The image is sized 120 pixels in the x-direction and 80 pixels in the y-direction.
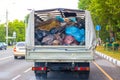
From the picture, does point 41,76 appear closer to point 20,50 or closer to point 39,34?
point 39,34

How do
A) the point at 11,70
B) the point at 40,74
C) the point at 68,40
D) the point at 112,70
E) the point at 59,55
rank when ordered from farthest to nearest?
the point at 112,70 < the point at 11,70 < the point at 68,40 < the point at 40,74 < the point at 59,55

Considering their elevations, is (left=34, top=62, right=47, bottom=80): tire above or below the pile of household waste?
below

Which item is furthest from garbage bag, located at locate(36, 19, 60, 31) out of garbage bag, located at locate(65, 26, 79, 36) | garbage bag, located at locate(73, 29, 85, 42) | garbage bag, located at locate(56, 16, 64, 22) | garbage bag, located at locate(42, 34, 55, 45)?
garbage bag, located at locate(73, 29, 85, 42)

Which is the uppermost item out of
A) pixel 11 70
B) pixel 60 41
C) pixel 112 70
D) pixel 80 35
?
pixel 80 35

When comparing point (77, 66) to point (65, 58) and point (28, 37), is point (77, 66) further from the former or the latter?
point (28, 37)

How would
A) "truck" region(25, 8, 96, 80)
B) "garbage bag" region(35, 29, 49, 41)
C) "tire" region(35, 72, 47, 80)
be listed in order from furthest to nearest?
"garbage bag" region(35, 29, 49, 41) → "tire" region(35, 72, 47, 80) → "truck" region(25, 8, 96, 80)

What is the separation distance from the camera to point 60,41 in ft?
55.2

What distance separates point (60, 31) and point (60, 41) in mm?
477

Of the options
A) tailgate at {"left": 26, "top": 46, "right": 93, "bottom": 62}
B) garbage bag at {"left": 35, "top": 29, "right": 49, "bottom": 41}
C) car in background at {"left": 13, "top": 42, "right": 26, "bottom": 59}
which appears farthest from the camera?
car in background at {"left": 13, "top": 42, "right": 26, "bottom": 59}

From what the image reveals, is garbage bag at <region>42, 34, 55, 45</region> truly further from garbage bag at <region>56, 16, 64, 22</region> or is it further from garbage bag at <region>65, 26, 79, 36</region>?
garbage bag at <region>56, 16, 64, 22</region>

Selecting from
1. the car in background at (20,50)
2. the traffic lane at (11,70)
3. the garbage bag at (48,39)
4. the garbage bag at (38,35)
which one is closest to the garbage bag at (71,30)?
the garbage bag at (48,39)

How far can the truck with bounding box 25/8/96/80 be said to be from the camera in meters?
14.9

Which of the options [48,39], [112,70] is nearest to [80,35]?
[48,39]

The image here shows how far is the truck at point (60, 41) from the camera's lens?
14859 mm
